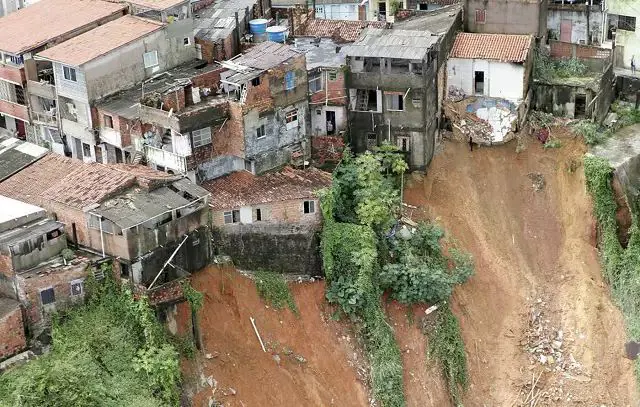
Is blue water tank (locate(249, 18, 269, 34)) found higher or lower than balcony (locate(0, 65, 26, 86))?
higher

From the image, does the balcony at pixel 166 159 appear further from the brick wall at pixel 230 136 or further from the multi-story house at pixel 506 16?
the multi-story house at pixel 506 16

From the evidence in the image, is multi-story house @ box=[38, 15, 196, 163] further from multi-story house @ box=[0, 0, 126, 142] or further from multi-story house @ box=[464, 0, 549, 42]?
multi-story house @ box=[464, 0, 549, 42]

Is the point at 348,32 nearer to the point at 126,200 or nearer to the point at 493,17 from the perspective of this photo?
the point at 493,17

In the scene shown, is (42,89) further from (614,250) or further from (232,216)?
(614,250)

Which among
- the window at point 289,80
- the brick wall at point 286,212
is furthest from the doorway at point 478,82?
the brick wall at point 286,212

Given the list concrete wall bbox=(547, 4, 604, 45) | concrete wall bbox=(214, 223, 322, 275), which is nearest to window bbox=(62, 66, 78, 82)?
concrete wall bbox=(214, 223, 322, 275)
